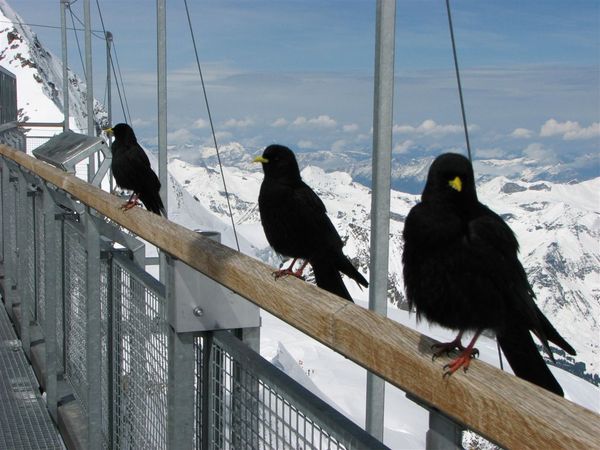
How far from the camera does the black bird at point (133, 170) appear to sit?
6227 mm

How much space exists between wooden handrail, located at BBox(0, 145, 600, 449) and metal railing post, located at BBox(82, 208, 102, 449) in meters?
1.13

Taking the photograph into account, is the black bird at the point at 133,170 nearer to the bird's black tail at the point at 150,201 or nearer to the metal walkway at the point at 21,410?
the bird's black tail at the point at 150,201

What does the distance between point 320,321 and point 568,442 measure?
1.81 feet

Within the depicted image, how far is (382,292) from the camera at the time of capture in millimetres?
4953

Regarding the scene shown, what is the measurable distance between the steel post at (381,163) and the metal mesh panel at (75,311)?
1.80 metres

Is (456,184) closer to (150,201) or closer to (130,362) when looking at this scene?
(130,362)

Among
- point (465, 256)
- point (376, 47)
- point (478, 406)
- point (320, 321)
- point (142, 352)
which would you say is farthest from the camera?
point (376, 47)

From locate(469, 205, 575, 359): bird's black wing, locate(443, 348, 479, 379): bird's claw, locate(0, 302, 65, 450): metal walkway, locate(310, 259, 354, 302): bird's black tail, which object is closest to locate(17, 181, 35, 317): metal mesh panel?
locate(0, 302, 65, 450): metal walkway

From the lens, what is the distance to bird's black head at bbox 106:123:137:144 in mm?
6699

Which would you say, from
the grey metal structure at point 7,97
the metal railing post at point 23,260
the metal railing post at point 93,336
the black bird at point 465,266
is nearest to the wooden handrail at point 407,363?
the black bird at point 465,266

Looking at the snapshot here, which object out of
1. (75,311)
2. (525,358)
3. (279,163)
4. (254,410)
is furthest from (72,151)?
(525,358)

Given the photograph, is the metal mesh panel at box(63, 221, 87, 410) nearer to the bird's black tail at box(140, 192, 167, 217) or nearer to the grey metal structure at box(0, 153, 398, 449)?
the grey metal structure at box(0, 153, 398, 449)

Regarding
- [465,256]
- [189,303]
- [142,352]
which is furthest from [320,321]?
[142,352]

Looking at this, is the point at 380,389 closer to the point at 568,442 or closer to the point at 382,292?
the point at 382,292
